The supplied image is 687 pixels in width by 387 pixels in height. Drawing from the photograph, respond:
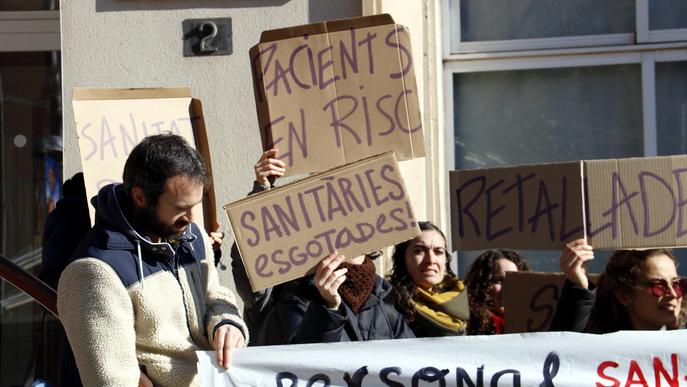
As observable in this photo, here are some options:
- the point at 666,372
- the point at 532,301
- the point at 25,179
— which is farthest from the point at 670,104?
the point at 25,179

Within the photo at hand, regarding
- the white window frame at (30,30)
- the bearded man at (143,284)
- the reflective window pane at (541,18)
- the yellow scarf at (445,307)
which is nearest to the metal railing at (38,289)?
the bearded man at (143,284)

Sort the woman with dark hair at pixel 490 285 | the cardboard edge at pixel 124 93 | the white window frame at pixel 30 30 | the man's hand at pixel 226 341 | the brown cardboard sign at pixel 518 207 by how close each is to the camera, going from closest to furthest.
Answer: the man's hand at pixel 226 341 → the brown cardboard sign at pixel 518 207 → the cardboard edge at pixel 124 93 → the woman with dark hair at pixel 490 285 → the white window frame at pixel 30 30

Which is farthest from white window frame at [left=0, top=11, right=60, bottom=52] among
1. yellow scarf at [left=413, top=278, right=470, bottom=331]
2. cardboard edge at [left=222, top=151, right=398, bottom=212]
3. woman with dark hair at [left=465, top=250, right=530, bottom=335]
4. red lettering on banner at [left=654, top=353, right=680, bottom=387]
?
red lettering on banner at [left=654, top=353, right=680, bottom=387]

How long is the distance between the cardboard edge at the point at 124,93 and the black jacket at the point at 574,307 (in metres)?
1.54

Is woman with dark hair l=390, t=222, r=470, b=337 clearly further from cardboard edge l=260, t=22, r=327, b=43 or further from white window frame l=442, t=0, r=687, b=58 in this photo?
white window frame l=442, t=0, r=687, b=58

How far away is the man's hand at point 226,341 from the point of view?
3.74m

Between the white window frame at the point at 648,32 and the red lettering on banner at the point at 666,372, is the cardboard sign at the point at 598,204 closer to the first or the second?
the red lettering on banner at the point at 666,372

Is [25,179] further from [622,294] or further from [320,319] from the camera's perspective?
[622,294]

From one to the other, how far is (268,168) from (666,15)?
3197 millimetres

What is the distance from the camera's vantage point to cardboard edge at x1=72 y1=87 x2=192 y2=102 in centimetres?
453

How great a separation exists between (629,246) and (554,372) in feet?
1.87

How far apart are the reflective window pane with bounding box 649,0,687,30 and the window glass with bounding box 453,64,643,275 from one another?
0.82 ft

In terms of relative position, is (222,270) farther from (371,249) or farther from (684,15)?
(684,15)

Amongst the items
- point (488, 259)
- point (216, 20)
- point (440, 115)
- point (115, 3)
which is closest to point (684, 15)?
point (440, 115)
